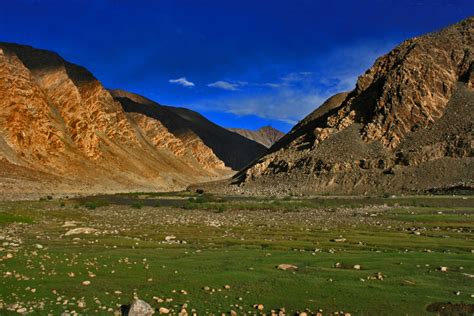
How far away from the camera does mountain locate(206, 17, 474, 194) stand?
78500mm

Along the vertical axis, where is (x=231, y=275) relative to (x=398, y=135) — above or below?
below

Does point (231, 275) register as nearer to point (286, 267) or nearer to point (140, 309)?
point (286, 267)

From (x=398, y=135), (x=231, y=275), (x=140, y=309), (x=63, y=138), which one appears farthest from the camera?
(x=63, y=138)

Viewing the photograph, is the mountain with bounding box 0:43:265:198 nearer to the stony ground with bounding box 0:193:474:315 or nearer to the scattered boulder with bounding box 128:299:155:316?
the stony ground with bounding box 0:193:474:315

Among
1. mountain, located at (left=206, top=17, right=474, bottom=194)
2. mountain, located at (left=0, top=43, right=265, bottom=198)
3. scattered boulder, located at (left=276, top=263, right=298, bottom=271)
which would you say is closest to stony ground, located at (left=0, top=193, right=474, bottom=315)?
scattered boulder, located at (left=276, top=263, right=298, bottom=271)

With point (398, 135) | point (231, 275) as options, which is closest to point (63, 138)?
point (398, 135)

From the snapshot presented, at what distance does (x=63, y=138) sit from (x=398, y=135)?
2990 inches

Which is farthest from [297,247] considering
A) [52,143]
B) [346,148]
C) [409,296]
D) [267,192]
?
[52,143]

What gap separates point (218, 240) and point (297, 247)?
382cm

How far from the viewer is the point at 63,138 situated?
104 m

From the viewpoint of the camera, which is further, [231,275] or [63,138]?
[63,138]

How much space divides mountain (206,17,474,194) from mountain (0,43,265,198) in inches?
1281

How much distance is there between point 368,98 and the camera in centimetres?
10769

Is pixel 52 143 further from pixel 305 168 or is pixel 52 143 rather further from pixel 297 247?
pixel 297 247
